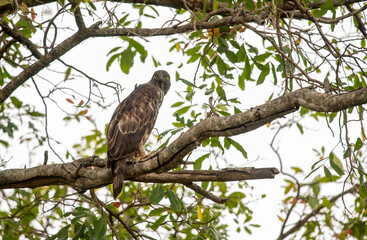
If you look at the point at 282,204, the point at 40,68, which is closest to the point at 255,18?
the point at 40,68

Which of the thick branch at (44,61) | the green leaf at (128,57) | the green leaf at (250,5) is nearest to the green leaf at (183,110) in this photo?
the green leaf at (128,57)

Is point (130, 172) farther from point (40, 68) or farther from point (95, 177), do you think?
point (40, 68)

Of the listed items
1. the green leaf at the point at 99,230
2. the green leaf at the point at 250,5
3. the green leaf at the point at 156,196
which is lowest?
the green leaf at the point at 99,230

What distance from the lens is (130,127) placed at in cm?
508

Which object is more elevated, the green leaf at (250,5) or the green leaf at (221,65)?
the green leaf at (250,5)

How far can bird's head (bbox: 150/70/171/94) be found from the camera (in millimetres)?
6906

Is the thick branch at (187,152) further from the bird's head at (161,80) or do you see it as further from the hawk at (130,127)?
the bird's head at (161,80)

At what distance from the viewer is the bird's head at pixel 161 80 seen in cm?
691

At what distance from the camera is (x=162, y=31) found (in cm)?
439

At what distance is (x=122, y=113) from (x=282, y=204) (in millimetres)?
2715

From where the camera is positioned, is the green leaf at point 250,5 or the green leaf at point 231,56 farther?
the green leaf at point 231,56

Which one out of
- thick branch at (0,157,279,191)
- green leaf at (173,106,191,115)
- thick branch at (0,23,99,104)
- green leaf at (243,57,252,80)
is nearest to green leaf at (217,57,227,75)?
green leaf at (243,57,252,80)

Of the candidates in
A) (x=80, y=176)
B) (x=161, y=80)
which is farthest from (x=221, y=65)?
(x=161, y=80)

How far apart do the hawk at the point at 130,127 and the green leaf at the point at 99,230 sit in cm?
55
